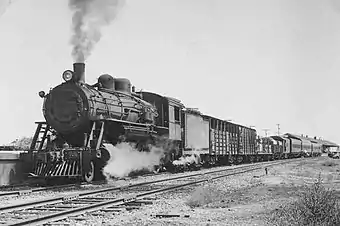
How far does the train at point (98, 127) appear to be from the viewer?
56.3ft

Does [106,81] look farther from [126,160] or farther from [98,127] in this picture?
[126,160]

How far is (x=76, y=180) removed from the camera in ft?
60.6

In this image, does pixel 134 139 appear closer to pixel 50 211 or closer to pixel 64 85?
pixel 64 85

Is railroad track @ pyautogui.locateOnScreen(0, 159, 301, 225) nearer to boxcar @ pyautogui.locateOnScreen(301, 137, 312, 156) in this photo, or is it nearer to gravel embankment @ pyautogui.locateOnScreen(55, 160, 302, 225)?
gravel embankment @ pyautogui.locateOnScreen(55, 160, 302, 225)

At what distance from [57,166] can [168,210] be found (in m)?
7.95

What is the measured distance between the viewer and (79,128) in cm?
1836

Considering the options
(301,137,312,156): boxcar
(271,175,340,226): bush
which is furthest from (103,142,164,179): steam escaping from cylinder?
(301,137,312,156): boxcar

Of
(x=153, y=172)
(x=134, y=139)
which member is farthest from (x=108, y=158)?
(x=153, y=172)

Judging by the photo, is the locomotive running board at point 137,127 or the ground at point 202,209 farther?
the locomotive running board at point 137,127

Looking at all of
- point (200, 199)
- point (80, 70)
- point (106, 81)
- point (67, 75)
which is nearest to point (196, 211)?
point (200, 199)

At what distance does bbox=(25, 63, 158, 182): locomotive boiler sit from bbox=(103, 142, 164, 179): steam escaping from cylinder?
1.15 feet

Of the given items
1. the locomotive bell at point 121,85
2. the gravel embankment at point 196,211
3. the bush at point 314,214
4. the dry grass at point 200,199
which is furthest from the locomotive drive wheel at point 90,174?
the bush at point 314,214

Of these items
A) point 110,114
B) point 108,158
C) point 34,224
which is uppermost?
point 110,114

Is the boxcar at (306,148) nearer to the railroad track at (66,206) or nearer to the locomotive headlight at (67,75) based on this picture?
the locomotive headlight at (67,75)
